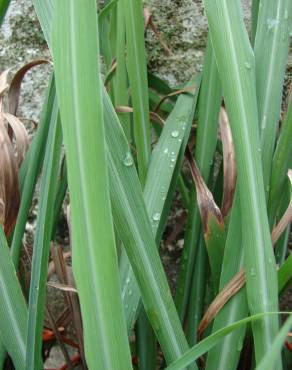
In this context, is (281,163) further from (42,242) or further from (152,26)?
(152,26)

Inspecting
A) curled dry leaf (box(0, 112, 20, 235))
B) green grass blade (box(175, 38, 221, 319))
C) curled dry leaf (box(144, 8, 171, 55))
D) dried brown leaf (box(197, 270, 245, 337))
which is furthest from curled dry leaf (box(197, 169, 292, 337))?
curled dry leaf (box(144, 8, 171, 55))

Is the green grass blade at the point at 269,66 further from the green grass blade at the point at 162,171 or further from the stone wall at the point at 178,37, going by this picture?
the stone wall at the point at 178,37

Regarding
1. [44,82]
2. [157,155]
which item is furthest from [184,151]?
[44,82]

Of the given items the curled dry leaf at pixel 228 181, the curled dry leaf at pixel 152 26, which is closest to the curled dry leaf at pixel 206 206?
the curled dry leaf at pixel 228 181

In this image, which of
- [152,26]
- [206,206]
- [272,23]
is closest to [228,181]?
[206,206]

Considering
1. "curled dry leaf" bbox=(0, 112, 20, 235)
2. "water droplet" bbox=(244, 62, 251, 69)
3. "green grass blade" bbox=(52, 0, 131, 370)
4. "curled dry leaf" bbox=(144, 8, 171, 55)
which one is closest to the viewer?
"green grass blade" bbox=(52, 0, 131, 370)

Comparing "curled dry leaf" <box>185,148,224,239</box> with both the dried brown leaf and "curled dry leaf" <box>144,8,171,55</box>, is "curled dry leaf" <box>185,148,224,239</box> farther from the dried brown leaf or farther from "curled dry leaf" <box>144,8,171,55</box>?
"curled dry leaf" <box>144,8,171,55</box>

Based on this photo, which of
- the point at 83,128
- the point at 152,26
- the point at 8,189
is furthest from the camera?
the point at 152,26
